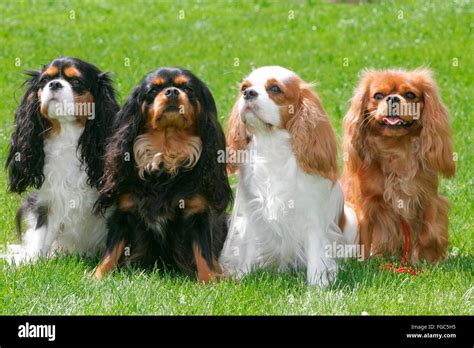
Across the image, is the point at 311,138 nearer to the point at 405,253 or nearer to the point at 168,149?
the point at 168,149

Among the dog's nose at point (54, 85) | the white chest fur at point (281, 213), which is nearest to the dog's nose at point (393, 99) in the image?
the white chest fur at point (281, 213)

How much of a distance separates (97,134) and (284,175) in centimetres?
137

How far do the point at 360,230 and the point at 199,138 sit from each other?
60.6 inches

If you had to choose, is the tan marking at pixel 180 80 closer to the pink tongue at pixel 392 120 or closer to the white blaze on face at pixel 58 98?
the white blaze on face at pixel 58 98

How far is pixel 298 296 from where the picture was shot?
5.82 meters

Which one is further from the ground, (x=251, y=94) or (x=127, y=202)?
(x=251, y=94)

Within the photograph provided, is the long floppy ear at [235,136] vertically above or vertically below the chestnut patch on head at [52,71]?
below

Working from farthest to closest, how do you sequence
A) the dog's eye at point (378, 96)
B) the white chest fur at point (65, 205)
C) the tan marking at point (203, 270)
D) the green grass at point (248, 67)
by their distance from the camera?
the dog's eye at point (378, 96) → the white chest fur at point (65, 205) → the tan marking at point (203, 270) → the green grass at point (248, 67)

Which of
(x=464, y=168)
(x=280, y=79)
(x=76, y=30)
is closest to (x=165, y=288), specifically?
(x=280, y=79)

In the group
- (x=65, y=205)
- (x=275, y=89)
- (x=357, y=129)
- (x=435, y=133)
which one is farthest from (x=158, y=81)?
(x=435, y=133)

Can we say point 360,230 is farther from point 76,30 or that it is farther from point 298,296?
point 76,30

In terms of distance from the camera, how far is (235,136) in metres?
6.33

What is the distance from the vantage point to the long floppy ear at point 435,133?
21.2 feet

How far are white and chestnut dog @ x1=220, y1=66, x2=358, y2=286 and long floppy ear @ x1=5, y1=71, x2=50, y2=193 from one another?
1.35m
